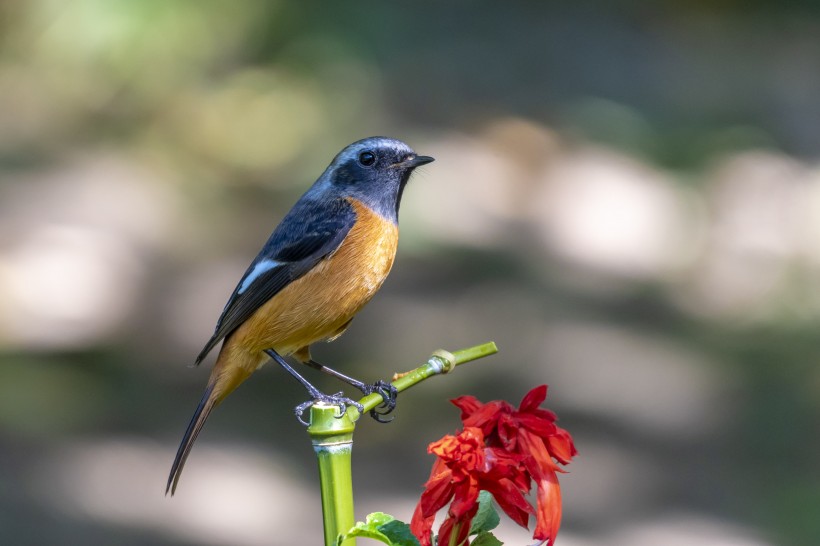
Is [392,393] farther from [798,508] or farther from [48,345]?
[48,345]

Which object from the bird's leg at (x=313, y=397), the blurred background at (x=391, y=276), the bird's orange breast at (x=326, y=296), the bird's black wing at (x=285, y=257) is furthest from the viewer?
the blurred background at (x=391, y=276)

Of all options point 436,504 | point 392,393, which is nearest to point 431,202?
point 392,393

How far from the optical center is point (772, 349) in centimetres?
655

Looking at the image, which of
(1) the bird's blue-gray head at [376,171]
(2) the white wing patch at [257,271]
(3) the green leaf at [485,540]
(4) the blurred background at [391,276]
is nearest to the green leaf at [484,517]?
(3) the green leaf at [485,540]

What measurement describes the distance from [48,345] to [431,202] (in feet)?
8.61

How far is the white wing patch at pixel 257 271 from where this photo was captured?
2.29m

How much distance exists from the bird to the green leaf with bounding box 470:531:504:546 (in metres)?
0.92

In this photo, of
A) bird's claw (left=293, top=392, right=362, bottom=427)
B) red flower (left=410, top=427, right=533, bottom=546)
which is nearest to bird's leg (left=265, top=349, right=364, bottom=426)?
bird's claw (left=293, top=392, right=362, bottom=427)

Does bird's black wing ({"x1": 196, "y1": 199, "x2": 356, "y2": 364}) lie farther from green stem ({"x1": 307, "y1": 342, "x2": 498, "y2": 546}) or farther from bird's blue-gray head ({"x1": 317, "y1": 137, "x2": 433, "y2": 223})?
green stem ({"x1": 307, "y1": 342, "x2": 498, "y2": 546})

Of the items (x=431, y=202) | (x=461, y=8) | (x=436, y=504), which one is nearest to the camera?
(x=436, y=504)

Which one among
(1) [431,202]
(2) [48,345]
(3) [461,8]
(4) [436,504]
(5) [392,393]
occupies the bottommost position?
(4) [436,504]

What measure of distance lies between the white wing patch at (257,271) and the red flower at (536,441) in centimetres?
115

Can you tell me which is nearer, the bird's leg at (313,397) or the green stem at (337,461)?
the green stem at (337,461)

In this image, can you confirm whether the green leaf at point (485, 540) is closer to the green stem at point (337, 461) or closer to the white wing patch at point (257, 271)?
the green stem at point (337, 461)
